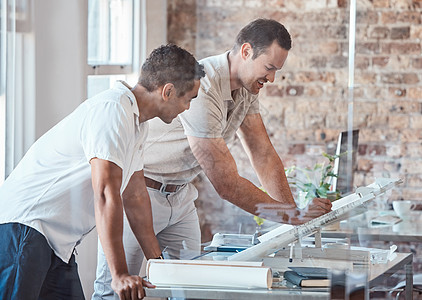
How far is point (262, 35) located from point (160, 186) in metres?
0.52

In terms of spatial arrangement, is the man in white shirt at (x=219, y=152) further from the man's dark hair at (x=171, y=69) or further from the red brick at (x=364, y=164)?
the red brick at (x=364, y=164)

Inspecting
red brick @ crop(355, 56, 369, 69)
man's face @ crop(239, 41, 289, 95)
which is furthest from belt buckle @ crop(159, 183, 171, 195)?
red brick @ crop(355, 56, 369, 69)

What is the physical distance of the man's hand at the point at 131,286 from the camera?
1.91m

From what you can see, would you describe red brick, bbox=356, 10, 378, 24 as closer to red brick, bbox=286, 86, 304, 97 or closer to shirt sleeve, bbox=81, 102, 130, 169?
red brick, bbox=286, 86, 304, 97

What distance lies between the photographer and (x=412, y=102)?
224 cm

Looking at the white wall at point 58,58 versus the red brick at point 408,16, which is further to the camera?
the red brick at point 408,16

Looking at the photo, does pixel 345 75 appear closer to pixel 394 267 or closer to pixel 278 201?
pixel 278 201

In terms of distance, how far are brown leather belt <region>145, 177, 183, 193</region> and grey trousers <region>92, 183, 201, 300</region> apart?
0.01 metres

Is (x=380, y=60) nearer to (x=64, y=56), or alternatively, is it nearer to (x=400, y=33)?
(x=400, y=33)

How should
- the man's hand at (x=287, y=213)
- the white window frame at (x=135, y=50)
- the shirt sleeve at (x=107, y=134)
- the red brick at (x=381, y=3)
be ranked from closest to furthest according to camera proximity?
the shirt sleeve at (x=107, y=134), the white window frame at (x=135, y=50), the man's hand at (x=287, y=213), the red brick at (x=381, y=3)

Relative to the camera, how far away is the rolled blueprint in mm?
1884

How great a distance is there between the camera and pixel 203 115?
1954 millimetres

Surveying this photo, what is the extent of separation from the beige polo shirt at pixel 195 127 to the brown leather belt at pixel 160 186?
→ 12 millimetres

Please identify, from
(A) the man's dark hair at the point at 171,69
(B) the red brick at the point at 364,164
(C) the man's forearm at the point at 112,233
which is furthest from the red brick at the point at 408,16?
(C) the man's forearm at the point at 112,233
